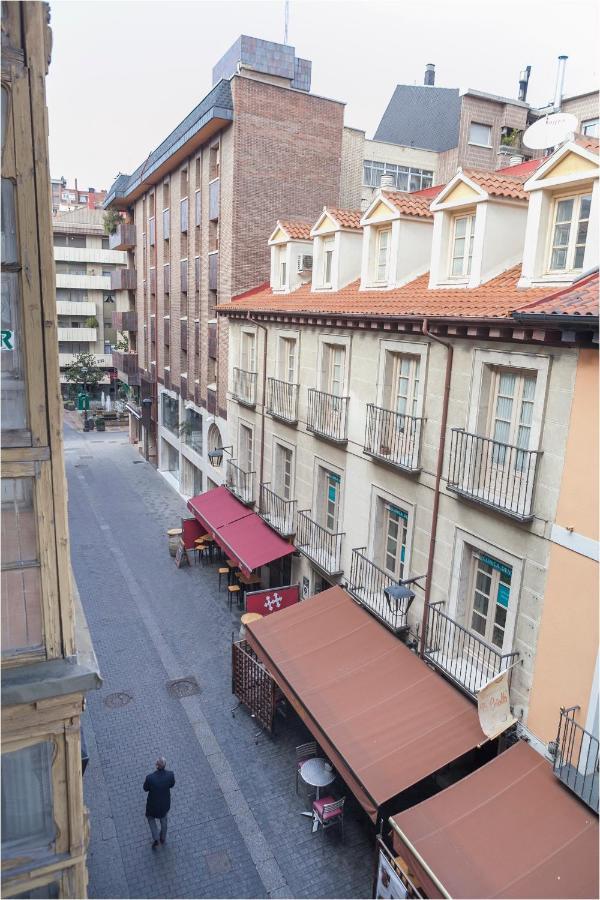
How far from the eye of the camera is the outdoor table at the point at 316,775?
11.1 metres

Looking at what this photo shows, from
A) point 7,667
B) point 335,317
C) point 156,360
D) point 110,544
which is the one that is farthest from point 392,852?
point 156,360

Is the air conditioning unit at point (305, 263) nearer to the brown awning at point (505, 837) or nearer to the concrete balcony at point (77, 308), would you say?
the brown awning at point (505, 837)

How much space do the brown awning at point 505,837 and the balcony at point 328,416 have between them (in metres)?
7.74

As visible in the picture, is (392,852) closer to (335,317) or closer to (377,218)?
(335,317)

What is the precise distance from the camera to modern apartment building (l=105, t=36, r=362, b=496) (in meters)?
21.3

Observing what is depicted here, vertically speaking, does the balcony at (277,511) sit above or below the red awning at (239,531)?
above

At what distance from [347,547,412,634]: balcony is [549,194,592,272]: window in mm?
6752

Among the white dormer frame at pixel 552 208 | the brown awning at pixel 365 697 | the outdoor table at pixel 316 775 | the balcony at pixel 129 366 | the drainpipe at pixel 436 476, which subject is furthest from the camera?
the balcony at pixel 129 366

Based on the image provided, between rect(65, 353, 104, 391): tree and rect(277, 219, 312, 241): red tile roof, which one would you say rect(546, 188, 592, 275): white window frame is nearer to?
rect(277, 219, 312, 241): red tile roof

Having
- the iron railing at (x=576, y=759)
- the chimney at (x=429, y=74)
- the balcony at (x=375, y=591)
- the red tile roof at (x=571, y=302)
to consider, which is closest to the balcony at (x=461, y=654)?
the balcony at (x=375, y=591)

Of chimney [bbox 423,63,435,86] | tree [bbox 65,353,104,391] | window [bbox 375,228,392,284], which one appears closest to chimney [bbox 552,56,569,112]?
window [bbox 375,228,392,284]

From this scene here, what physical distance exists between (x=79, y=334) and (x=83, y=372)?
533 centimetres

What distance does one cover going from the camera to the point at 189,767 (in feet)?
40.8

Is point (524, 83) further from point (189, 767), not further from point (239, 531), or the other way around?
point (189, 767)
